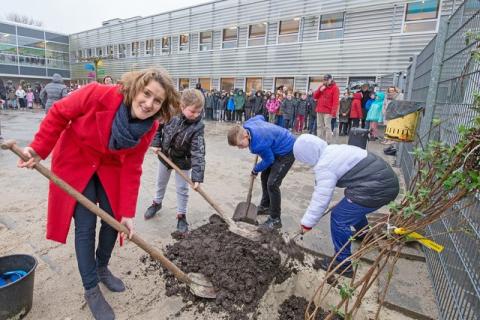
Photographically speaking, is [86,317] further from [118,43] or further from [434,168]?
[118,43]

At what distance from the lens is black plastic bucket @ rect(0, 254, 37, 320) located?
6.64 feet

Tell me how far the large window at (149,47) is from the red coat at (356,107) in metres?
18.0

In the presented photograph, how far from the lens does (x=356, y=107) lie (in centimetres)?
1086

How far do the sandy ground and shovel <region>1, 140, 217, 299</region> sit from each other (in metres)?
0.18

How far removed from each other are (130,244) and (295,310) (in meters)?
1.86

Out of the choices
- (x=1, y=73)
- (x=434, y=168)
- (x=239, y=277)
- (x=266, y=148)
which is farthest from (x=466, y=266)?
(x=1, y=73)

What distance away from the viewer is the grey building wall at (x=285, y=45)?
13094mm

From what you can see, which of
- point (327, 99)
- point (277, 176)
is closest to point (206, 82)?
point (327, 99)

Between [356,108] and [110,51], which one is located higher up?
[110,51]

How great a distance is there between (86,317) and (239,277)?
1203 mm

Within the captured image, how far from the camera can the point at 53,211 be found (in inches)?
84.7

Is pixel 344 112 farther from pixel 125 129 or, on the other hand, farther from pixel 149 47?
pixel 149 47

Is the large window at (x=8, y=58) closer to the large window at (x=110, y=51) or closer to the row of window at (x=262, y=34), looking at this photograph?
the row of window at (x=262, y=34)

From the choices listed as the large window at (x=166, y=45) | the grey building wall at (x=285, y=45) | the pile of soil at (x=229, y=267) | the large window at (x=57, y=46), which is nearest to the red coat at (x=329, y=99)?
the grey building wall at (x=285, y=45)
